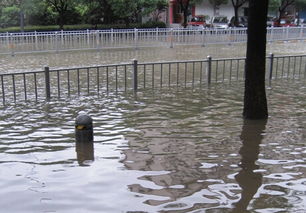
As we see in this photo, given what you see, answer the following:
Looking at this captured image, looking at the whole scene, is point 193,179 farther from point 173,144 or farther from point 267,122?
point 267,122

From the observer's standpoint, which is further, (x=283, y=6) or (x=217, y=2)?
(x=283, y=6)

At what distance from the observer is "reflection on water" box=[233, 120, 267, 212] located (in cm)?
500

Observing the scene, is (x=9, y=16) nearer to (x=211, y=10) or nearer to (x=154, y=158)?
(x=211, y=10)

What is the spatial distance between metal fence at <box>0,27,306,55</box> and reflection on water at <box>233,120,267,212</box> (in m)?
14.7

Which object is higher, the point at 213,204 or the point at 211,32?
the point at 211,32

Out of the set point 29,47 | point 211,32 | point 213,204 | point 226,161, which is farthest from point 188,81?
point 211,32

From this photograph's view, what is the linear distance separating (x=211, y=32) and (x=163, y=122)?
17610 millimetres

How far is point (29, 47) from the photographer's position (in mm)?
20734

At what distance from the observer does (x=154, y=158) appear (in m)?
6.24

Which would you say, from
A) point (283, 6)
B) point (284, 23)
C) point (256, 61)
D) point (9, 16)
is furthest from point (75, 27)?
point (256, 61)

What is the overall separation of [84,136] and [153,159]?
1.23 m

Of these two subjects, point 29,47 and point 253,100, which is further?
point 29,47

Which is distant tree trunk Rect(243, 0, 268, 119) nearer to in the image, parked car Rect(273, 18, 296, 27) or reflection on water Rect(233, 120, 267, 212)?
reflection on water Rect(233, 120, 267, 212)

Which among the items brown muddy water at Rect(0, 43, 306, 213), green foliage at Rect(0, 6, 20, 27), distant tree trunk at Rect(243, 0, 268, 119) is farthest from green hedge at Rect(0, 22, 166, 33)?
distant tree trunk at Rect(243, 0, 268, 119)
